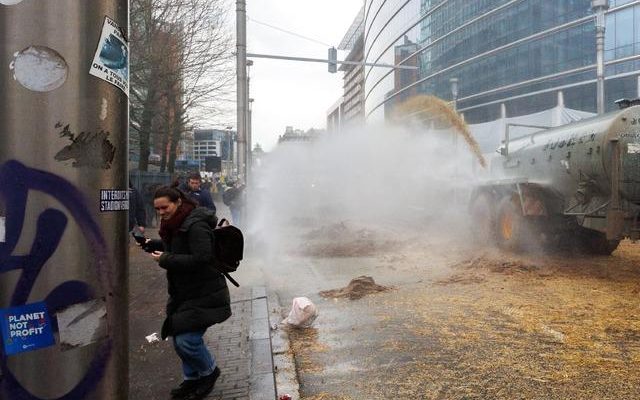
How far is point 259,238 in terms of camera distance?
533 inches

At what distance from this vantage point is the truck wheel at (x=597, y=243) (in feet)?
32.2

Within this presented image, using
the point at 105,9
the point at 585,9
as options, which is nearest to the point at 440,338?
the point at 105,9

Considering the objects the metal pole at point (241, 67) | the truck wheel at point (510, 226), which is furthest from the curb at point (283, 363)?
the metal pole at point (241, 67)

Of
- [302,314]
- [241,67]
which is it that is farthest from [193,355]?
[241,67]

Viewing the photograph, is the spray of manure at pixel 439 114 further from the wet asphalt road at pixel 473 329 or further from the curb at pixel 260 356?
the curb at pixel 260 356

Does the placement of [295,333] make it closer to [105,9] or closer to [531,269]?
[105,9]

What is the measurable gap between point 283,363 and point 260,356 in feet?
0.75

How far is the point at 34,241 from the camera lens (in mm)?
1949

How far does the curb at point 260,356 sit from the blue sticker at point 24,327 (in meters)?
2.19

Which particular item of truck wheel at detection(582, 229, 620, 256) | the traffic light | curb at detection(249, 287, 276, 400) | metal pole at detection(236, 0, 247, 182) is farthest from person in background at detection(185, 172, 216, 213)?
the traffic light

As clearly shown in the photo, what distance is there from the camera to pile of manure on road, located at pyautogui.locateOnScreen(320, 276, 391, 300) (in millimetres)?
7250

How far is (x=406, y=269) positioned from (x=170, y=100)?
13.4 m

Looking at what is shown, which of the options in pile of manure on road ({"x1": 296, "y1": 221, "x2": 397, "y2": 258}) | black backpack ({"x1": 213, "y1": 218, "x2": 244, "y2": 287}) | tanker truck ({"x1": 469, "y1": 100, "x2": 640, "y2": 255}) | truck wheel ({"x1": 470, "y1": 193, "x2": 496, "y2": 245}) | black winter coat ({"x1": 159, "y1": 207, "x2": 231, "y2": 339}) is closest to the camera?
black winter coat ({"x1": 159, "y1": 207, "x2": 231, "y2": 339})

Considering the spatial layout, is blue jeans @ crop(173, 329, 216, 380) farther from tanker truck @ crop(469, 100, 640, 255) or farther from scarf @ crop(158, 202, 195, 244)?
tanker truck @ crop(469, 100, 640, 255)
